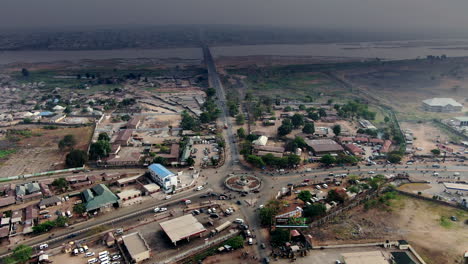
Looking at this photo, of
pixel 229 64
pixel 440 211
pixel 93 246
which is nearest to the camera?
pixel 93 246

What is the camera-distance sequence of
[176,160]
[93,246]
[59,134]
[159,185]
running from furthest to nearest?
[59,134]
[176,160]
[159,185]
[93,246]

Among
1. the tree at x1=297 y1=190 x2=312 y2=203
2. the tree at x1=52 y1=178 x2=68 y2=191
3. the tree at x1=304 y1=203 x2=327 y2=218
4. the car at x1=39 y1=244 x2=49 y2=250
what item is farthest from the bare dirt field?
the tree at x1=304 y1=203 x2=327 y2=218

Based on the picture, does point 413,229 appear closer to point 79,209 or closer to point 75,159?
point 79,209

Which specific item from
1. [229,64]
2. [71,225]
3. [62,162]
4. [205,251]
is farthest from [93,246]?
[229,64]

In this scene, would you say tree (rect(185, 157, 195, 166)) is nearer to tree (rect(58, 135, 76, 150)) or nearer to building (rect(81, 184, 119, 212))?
building (rect(81, 184, 119, 212))

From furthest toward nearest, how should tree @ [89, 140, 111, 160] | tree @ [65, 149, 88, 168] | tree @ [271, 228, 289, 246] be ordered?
tree @ [89, 140, 111, 160]
tree @ [65, 149, 88, 168]
tree @ [271, 228, 289, 246]

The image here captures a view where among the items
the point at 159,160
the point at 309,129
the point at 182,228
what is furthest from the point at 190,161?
the point at 309,129

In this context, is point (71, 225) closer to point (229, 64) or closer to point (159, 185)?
point (159, 185)
